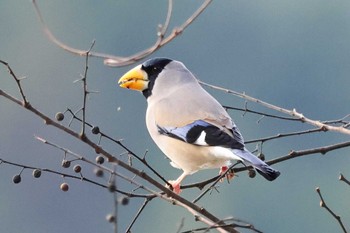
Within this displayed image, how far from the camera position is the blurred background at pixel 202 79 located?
22.0m

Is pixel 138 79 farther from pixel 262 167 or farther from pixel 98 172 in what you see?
pixel 98 172

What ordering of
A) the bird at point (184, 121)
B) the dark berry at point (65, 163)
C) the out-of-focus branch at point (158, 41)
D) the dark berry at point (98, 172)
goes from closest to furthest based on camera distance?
the dark berry at point (98, 172) < the out-of-focus branch at point (158, 41) < the dark berry at point (65, 163) < the bird at point (184, 121)

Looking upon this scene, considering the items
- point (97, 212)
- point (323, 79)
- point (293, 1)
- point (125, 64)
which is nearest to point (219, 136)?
point (125, 64)

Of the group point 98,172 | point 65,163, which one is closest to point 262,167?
point 65,163

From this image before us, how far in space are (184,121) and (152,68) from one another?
1.25ft

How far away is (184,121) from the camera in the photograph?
3240 millimetres

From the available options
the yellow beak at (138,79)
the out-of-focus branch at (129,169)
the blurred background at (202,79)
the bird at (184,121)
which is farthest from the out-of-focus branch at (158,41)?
the blurred background at (202,79)

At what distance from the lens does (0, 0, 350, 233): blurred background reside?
22047 mm

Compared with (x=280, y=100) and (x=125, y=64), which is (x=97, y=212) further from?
(x=125, y=64)

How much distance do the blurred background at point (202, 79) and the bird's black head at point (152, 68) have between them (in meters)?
13.3

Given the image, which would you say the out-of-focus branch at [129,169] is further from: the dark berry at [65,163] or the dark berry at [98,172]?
the dark berry at [65,163]

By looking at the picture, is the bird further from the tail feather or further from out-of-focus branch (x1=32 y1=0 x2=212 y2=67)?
out-of-focus branch (x1=32 y1=0 x2=212 y2=67)

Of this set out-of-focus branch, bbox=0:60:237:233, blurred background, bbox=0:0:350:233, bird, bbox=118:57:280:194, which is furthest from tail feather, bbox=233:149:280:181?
blurred background, bbox=0:0:350:233

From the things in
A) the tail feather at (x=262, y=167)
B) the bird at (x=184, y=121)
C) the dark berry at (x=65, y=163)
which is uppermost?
the bird at (x=184, y=121)
